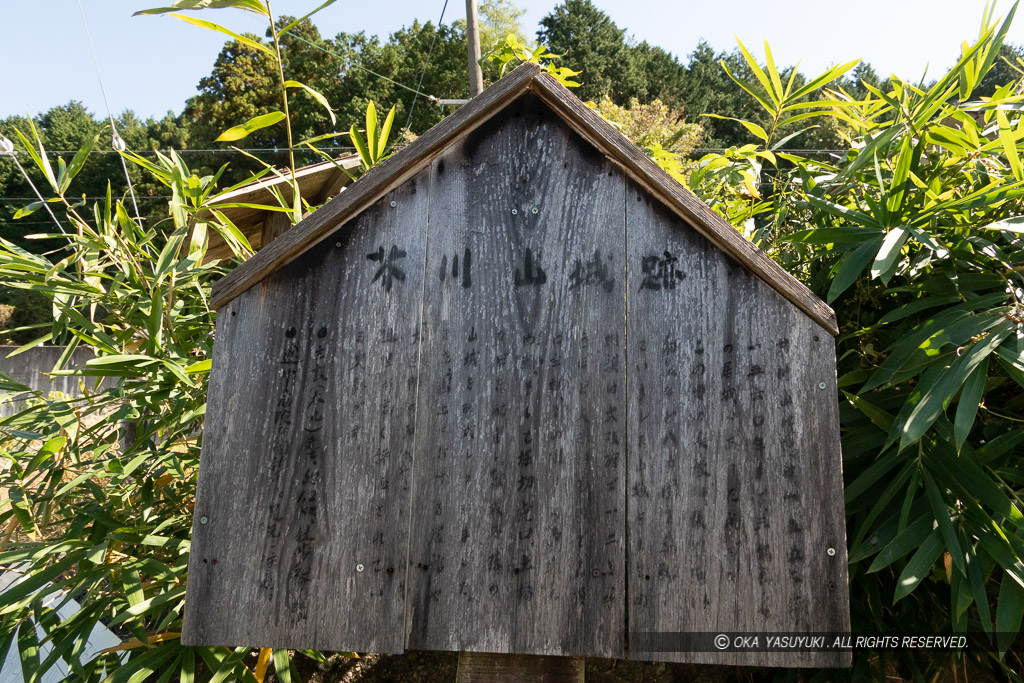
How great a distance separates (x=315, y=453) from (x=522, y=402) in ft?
1.83

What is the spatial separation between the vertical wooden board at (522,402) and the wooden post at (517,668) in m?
0.15

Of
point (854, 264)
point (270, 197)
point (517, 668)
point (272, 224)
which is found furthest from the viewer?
point (272, 224)

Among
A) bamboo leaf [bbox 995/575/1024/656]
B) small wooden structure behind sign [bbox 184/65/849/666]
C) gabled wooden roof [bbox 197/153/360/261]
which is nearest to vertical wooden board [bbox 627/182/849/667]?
small wooden structure behind sign [bbox 184/65/849/666]

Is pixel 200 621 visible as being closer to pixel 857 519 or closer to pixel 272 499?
pixel 272 499

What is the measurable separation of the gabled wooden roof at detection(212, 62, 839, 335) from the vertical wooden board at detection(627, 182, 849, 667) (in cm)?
6

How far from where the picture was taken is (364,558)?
1728 mm

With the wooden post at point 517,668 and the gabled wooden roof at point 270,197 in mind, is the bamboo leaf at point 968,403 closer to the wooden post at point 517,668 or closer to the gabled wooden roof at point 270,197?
the wooden post at point 517,668

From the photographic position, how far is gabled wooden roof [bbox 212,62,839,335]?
5.74ft

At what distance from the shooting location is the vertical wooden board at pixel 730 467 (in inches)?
67.1

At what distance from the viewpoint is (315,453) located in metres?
1.76

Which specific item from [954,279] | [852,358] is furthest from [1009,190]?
[852,358]

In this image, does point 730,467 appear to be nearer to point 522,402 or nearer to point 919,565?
point 522,402

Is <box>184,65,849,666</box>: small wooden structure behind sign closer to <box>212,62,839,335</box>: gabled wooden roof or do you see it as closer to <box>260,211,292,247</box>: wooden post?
<box>212,62,839,335</box>: gabled wooden roof

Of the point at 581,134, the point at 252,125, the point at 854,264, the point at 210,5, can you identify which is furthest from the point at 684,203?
the point at 210,5
